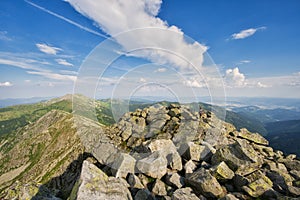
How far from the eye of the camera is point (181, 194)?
9.17 m

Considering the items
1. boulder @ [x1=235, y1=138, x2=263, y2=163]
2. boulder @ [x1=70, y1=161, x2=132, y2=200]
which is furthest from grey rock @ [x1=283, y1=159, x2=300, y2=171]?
boulder @ [x1=70, y1=161, x2=132, y2=200]

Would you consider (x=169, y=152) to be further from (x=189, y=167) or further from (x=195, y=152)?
(x=195, y=152)

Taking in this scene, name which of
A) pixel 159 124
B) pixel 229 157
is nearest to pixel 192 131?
pixel 159 124

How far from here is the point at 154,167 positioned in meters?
11.4

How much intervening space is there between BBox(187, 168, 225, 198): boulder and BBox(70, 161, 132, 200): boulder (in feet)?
12.1

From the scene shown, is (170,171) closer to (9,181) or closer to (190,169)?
(190,169)

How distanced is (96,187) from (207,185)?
5.72 meters

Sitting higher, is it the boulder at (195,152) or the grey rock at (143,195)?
the boulder at (195,152)

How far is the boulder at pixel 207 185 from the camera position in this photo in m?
9.70

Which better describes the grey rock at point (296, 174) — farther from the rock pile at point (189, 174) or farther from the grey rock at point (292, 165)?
the grey rock at point (292, 165)

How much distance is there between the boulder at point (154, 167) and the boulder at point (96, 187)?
2.20 meters

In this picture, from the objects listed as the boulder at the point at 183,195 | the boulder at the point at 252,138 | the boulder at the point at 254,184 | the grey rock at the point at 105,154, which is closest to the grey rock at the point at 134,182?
the boulder at the point at 183,195

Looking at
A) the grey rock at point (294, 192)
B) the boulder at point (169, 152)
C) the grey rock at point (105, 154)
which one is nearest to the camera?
the grey rock at point (294, 192)

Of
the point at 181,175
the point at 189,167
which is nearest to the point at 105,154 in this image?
the point at 181,175
